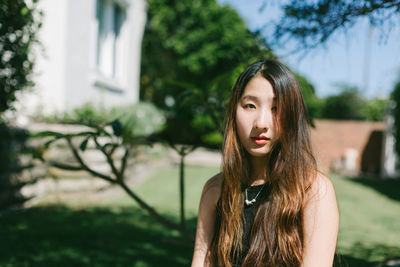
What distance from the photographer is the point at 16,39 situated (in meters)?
3.03

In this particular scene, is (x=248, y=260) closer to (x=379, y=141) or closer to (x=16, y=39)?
(x=16, y=39)

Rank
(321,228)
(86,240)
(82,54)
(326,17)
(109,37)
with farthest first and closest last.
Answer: (109,37), (82,54), (86,240), (326,17), (321,228)

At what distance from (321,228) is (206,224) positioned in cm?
54

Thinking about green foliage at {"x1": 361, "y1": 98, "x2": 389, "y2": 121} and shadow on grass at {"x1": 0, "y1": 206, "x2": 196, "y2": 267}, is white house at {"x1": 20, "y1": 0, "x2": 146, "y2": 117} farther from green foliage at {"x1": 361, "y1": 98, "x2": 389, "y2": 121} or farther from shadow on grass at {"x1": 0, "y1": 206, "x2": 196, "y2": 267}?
green foliage at {"x1": 361, "y1": 98, "x2": 389, "y2": 121}

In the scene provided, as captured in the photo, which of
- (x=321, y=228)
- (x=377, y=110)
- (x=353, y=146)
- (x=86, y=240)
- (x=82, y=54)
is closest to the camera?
(x=321, y=228)

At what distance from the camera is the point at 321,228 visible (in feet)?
4.66

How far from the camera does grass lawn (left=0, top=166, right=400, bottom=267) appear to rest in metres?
3.49

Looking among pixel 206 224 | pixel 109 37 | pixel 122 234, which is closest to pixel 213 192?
pixel 206 224

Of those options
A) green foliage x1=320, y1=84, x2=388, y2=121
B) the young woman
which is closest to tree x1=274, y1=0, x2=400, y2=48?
the young woman

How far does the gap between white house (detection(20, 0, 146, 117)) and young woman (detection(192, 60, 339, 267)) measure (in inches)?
150

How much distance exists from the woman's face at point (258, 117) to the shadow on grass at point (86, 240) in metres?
1.59

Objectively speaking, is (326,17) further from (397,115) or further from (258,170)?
(397,115)

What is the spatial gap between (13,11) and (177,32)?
14.7 meters

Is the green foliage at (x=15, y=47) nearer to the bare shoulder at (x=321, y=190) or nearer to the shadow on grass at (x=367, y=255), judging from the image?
the bare shoulder at (x=321, y=190)
